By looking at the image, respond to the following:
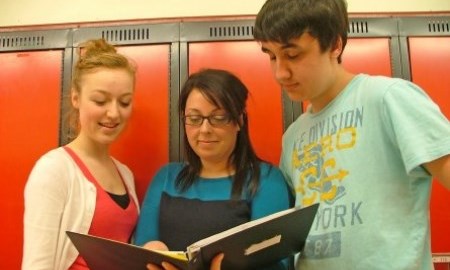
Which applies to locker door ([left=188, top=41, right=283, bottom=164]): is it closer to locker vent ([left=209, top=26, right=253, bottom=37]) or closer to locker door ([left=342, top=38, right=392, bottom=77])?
locker vent ([left=209, top=26, right=253, bottom=37])

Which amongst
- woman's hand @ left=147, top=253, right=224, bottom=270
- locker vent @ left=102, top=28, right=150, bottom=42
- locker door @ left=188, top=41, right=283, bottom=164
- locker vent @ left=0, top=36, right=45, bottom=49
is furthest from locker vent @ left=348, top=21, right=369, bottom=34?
locker vent @ left=0, top=36, right=45, bottom=49

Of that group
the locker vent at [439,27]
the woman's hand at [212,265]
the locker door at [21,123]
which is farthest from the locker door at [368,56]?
the locker door at [21,123]

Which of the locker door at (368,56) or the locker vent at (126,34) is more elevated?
the locker vent at (126,34)

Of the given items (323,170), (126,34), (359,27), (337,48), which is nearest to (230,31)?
(126,34)

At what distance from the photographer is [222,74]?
1356 millimetres

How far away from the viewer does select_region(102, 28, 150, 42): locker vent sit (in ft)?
5.70

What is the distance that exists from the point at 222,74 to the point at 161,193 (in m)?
0.47

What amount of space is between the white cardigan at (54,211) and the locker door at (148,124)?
44 cm

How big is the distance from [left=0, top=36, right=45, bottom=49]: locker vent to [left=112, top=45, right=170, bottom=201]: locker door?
0.48 metres

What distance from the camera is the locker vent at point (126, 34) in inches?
68.4

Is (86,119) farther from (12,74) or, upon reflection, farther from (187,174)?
(12,74)

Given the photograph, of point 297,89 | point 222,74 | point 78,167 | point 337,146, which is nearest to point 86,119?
point 78,167

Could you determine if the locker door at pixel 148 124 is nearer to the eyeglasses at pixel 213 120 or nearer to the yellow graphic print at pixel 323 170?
the eyeglasses at pixel 213 120

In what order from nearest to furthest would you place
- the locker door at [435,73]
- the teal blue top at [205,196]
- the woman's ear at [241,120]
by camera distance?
the teal blue top at [205,196] < the woman's ear at [241,120] < the locker door at [435,73]
